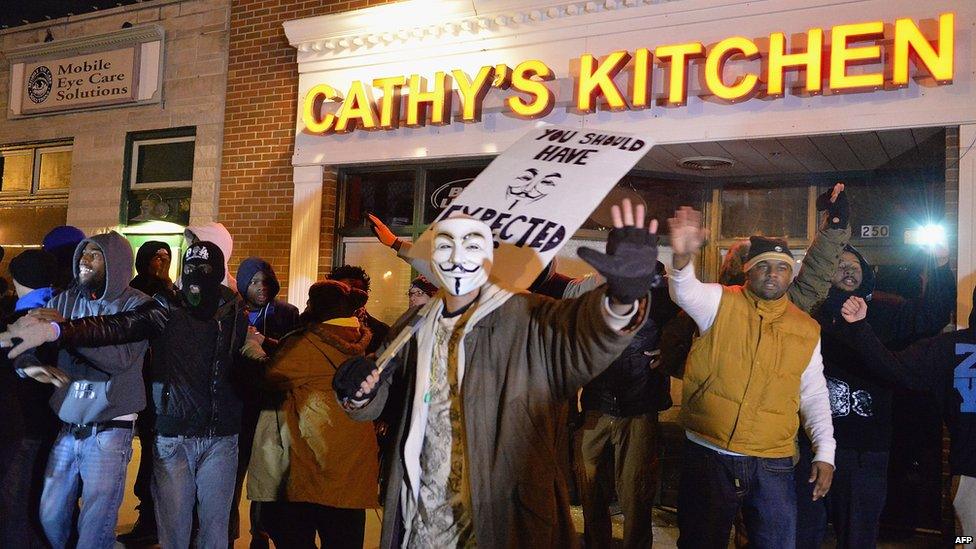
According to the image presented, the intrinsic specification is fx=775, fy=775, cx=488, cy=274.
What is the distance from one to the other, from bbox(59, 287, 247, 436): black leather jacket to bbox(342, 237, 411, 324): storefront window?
149 inches

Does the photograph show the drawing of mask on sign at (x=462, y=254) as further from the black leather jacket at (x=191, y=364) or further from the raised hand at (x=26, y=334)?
the raised hand at (x=26, y=334)

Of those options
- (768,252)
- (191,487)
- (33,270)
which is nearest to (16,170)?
(33,270)

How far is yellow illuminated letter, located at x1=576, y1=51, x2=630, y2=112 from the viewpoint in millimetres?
6832

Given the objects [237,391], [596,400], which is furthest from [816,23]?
[237,391]

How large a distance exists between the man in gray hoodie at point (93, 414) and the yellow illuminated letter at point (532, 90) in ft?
13.1

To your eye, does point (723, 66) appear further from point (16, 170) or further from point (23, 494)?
point (16, 170)

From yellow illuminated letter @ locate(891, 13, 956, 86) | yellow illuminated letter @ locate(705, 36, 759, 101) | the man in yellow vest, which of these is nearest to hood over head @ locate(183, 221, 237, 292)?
the man in yellow vest

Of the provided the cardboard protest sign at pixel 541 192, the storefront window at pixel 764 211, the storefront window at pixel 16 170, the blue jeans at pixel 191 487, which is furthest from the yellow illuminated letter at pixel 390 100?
the storefront window at pixel 16 170

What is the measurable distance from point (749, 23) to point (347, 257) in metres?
4.61

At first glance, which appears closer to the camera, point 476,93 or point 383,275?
point 476,93

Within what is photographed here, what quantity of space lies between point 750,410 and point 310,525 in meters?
2.42

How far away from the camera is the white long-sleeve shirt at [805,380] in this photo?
3.86 meters

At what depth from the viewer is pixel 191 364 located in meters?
4.29

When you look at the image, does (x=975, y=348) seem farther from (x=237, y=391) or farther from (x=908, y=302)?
(x=237, y=391)
